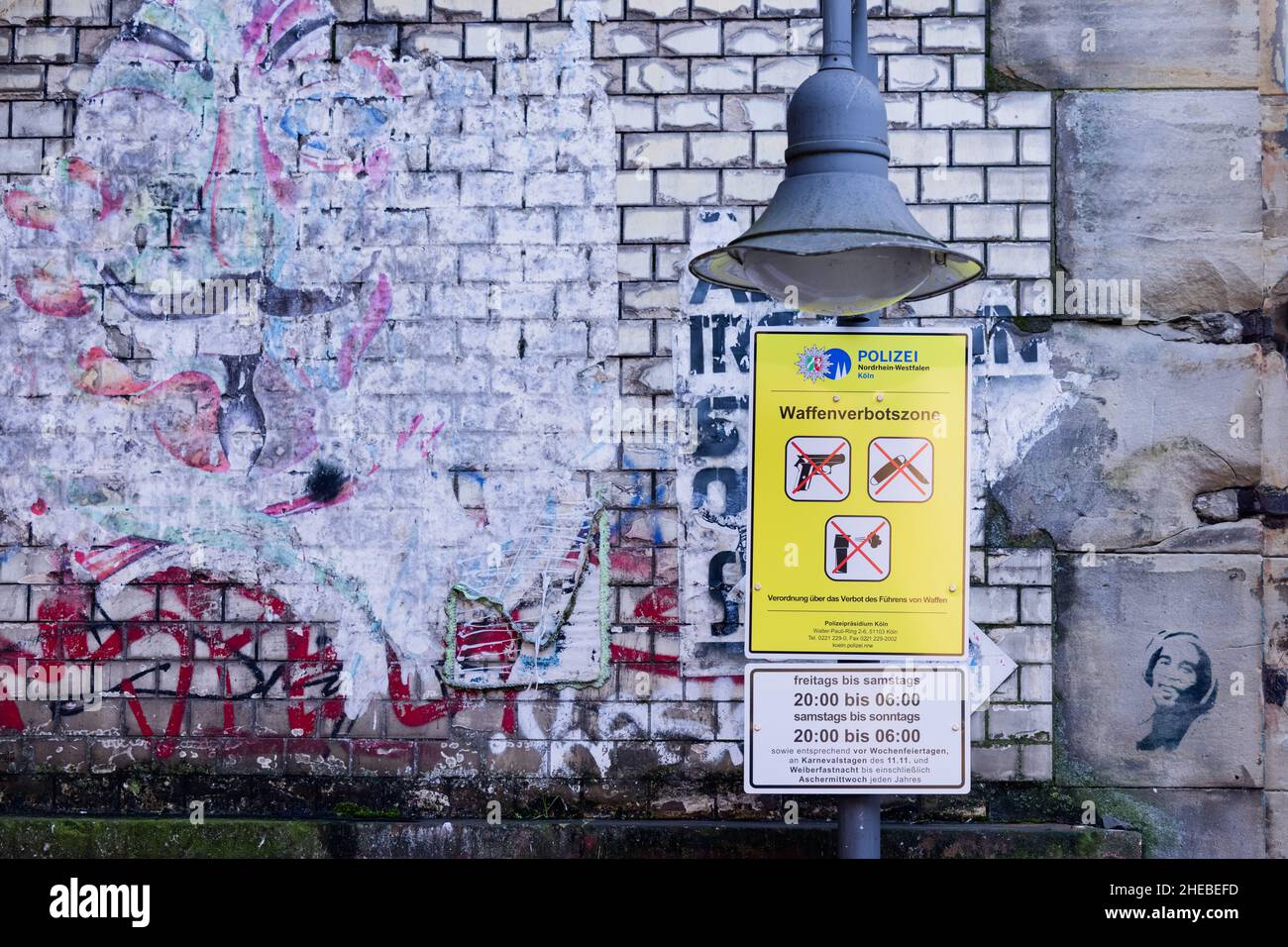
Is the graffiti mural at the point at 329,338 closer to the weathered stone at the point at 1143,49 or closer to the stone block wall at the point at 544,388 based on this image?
the stone block wall at the point at 544,388

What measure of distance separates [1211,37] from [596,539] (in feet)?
10.7

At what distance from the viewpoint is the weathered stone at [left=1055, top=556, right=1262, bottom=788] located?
4.88 metres

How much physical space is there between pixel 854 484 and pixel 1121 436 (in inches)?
72.0

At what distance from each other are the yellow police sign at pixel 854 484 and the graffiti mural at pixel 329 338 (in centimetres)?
140

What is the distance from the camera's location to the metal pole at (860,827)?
365 centimetres

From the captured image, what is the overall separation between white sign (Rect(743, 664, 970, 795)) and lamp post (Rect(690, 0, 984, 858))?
148 mm

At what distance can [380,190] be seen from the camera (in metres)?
5.09

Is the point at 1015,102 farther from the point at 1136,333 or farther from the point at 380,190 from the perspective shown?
the point at 380,190

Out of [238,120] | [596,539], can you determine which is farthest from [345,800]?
[238,120]

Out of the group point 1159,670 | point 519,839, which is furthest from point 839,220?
point 519,839
